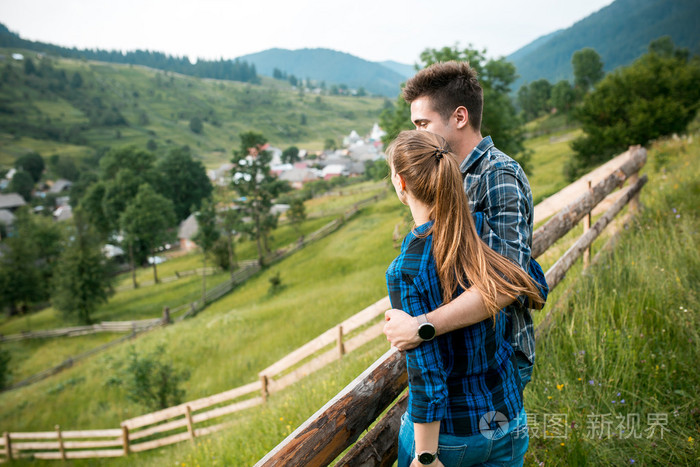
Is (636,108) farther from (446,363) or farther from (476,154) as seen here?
(446,363)

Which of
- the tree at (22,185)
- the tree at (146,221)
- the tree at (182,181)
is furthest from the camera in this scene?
the tree at (22,185)

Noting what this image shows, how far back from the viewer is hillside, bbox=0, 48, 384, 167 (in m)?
114

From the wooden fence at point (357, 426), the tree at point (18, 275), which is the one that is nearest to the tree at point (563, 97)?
the tree at point (18, 275)

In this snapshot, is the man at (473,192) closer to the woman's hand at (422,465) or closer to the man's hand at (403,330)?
the man's hand at (403,330)

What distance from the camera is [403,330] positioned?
1.41m

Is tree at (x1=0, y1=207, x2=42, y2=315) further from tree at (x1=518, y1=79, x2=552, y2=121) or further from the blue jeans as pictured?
tree at (x1=518, y1=79, x2=552, y2=121)

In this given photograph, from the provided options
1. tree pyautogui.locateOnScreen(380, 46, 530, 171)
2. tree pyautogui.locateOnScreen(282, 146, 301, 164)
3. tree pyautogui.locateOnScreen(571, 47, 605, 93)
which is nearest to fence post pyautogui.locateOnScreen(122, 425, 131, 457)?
tree pyautogui.locateOnScreen(380, 46, 530, 171)

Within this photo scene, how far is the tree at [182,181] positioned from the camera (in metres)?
51.8

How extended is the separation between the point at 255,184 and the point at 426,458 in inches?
1420

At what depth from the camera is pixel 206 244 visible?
3266 cm

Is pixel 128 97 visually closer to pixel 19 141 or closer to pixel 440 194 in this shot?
pixel 19 141

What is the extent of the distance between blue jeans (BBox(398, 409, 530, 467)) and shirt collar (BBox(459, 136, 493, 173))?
3.55 feet

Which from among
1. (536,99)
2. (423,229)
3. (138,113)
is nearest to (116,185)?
A: (423,229)

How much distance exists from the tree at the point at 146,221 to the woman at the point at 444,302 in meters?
40.8
